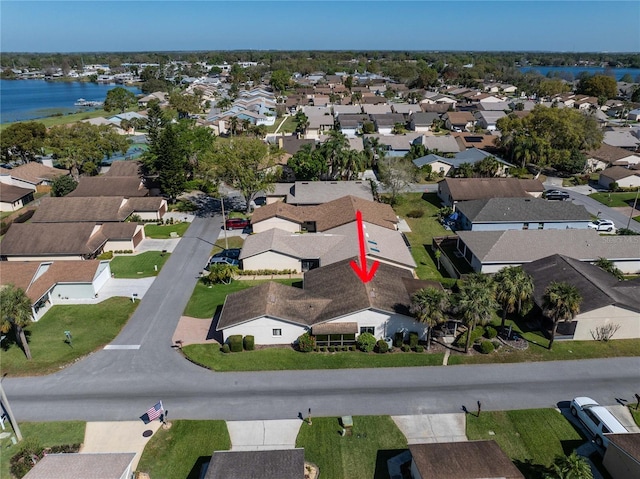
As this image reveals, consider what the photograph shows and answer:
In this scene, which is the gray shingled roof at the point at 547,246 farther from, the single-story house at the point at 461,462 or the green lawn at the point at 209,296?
the single-story house at the point at 461,462

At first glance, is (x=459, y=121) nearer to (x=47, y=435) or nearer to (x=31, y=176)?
(x=31, y=176)

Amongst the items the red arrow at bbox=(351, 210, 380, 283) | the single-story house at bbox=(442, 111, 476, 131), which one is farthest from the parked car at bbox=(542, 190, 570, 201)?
the single-story house at bbox=(442, 111, 476, 131)

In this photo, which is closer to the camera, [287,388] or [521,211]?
[287,388]

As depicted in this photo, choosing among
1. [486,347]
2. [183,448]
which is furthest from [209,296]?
[486,347]

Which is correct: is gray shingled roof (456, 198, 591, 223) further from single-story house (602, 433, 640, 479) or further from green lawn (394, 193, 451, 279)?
single-story house (602, 433, 640, 479)

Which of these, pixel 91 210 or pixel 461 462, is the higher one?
pixel 91 210

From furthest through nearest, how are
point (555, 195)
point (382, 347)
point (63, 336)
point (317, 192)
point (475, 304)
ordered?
point (555, 195)
point (317, 192)
point (63, 336)
point (382, 347)
point (475, 304)

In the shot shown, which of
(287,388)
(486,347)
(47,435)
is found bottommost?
(47,435)

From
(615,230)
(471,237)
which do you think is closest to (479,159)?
(615,230)
